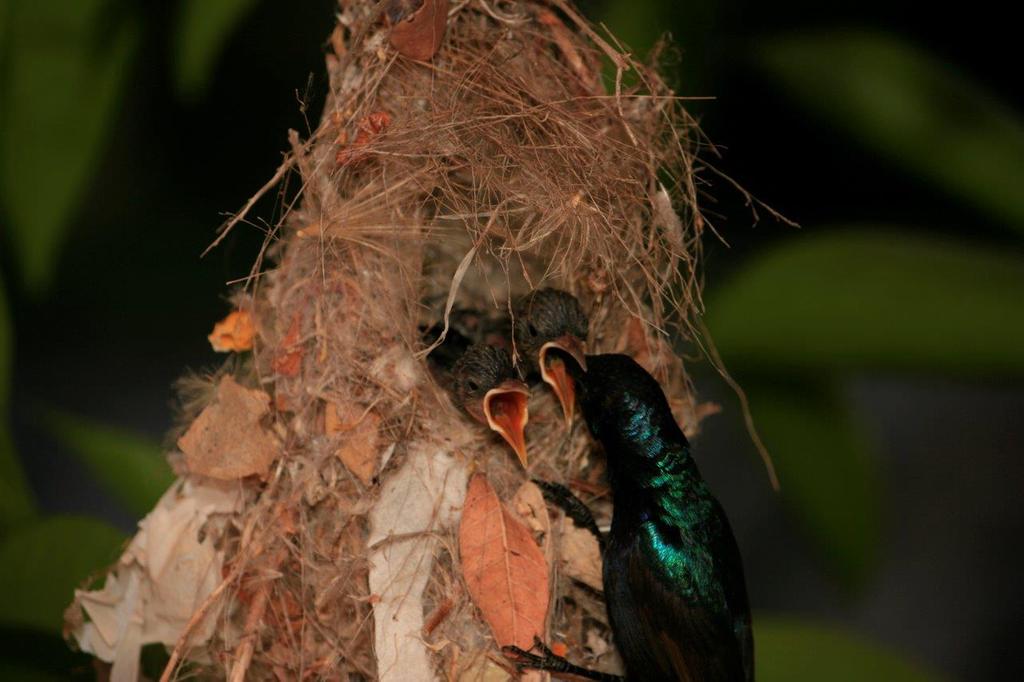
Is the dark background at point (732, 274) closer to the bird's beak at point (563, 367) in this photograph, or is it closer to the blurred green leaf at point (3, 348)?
the blurred green leaf at point (3, 348)

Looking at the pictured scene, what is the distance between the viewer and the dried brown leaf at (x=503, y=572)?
940 millimetres

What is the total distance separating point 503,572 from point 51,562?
0.62 m

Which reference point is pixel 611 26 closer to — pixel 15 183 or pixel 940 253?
pixel 940 253

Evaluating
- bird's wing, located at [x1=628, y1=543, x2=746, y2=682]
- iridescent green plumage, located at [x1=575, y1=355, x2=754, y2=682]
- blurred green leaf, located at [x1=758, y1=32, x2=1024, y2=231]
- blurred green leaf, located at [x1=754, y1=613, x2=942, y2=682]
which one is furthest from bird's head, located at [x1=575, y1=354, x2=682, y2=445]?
blurred green leaf, located at [x1=758, y1=32, x2=1024, y2=231]

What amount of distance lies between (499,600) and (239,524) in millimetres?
296

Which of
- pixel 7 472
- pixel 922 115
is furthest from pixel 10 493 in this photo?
pixel 922 115

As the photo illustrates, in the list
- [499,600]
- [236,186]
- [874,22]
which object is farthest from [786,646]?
[236,186]

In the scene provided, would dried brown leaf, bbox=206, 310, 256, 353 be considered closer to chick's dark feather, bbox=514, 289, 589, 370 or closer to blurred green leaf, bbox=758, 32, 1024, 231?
chick's dark feather, bbox=514, 289, 589, 370

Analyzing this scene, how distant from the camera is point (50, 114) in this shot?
1414 mm

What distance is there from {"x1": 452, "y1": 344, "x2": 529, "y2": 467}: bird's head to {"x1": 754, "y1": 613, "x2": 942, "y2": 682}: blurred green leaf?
Answer: 0.52 metres

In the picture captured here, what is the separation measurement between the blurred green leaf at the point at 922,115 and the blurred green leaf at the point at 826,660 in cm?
73

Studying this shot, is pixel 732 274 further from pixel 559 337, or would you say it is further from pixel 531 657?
pixel 531 657

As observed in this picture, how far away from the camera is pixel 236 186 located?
6.85 ft

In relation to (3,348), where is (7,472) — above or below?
below
